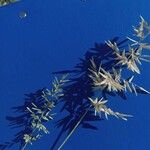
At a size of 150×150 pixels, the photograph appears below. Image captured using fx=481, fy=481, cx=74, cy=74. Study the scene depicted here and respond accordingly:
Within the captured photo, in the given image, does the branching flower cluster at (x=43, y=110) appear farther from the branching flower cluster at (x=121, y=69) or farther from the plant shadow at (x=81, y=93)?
the branching flower cluster at (x=121, y=69)

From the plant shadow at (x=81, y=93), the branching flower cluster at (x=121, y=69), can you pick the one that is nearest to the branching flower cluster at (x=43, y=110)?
the plant shadow at (x=81, y=93)

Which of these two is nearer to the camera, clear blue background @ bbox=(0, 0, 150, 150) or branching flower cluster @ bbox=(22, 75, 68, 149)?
clear blue background @ bbox=(0, 0, 150, 150)

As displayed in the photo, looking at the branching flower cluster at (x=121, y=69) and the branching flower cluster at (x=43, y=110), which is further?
the branching flower cluster at (x=43, y=110)

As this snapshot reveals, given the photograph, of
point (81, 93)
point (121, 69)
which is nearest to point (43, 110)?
point (81, 93)

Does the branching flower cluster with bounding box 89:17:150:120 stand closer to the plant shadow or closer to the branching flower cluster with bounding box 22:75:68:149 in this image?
the plant shadow

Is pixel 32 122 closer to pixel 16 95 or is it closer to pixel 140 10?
pixel 16 95

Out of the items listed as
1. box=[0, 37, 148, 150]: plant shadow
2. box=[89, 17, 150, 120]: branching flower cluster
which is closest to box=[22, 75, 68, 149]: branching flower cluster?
box=[0, 37, 148, 150]: plant shadow

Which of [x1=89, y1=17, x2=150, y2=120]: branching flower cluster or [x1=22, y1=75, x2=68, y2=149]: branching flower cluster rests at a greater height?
[x1=22, y1=75, x2=68, y2=149]: branching flower cluster

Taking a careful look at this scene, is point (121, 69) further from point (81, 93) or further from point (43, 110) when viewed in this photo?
point (43, 110)

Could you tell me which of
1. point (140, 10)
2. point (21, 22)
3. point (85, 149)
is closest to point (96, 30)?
point (140, 10)
